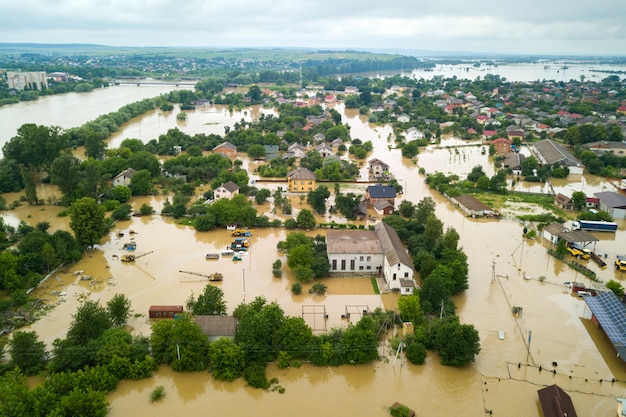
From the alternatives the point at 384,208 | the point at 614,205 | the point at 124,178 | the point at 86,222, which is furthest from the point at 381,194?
the point at 124,178

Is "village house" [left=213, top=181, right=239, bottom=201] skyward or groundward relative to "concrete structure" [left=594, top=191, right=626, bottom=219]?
skyward

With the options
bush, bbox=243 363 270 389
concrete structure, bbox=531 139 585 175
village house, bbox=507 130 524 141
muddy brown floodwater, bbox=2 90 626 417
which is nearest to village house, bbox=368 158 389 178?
muddy brown floodwater, bbox=2 90 626 417

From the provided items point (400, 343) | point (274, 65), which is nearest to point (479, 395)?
point (400, 343)

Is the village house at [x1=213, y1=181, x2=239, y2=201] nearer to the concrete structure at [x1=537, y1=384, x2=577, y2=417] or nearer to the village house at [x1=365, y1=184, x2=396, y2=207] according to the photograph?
the village house at [x1=365, y1=184, x2=396, y2=207]

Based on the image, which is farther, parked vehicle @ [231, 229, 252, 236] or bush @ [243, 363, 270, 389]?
parked vehicle @ [231, 229, 252, 236]

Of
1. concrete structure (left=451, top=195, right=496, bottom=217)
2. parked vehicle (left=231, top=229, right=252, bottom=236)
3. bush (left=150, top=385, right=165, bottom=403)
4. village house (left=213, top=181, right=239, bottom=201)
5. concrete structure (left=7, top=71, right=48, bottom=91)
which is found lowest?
bush (left=150, top=385, right=165, bottom=403)

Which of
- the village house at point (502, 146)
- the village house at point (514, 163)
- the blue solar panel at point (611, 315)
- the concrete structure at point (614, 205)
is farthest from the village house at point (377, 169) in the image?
the blue solar panel at point (611, 315)

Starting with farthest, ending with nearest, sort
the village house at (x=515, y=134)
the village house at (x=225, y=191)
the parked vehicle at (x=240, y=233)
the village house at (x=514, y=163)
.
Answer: the village house at (x=515, y=134), the village house at (x=514, y=163), the village house at (x=225, y=191), the parked vehicle at (x=240, y=233)

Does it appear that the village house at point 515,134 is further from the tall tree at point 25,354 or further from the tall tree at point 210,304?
the tall tree at point 25,354
